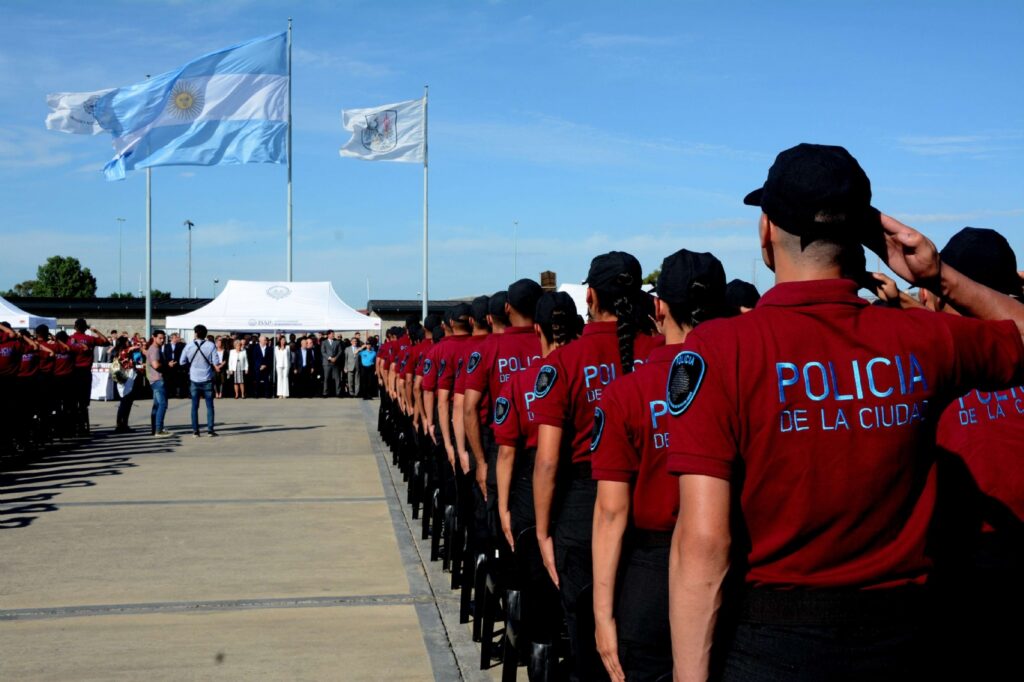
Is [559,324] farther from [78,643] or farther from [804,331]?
[78,643]

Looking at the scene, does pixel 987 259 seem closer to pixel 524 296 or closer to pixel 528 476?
pixel 528 476

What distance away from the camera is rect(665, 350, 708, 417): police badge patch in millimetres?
2113

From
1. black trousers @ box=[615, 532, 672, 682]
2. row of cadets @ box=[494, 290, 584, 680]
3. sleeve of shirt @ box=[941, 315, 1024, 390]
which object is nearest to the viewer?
sleeve of shirt @ box=[941, 315, 1024, 390]

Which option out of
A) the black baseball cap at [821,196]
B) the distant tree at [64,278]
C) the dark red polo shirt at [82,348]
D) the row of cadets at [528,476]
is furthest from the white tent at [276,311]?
the distant tree at [64,278]

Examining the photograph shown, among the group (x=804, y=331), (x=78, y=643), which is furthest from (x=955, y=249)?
(x=78, y=643)

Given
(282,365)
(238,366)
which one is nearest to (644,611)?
(282,365)

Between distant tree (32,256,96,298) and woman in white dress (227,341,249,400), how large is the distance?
9004 cm

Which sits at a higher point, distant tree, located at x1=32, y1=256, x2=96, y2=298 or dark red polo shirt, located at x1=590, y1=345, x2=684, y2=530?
distant tree, located at x1=32, y1=256, x2=96, y2=298

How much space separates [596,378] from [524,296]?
2.18 meters

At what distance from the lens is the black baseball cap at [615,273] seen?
13.8 ft

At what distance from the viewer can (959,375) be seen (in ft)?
7.33

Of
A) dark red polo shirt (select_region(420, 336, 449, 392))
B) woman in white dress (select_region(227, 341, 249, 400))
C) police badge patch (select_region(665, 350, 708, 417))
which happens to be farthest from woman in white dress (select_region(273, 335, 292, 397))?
police badge patch (select_region(665, 350, 708, 417))

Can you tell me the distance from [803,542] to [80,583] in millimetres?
6453

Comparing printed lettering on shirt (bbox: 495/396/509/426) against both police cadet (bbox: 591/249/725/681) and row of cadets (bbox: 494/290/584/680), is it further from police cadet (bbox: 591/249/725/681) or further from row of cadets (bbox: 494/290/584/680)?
police cadet (bbox: 591/249/725/681)
